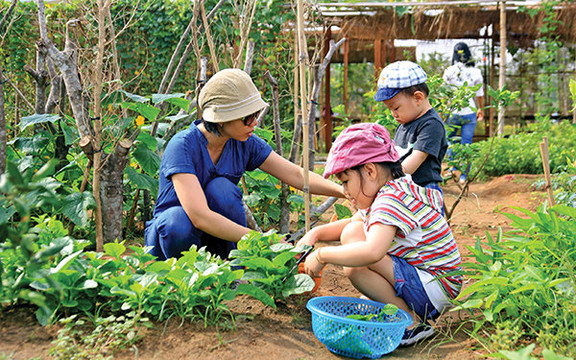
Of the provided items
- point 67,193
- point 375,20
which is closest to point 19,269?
point 67,193

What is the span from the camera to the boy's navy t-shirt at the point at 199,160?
249cm

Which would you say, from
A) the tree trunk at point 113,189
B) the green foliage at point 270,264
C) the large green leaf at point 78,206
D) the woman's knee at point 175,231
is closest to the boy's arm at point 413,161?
the green foliage at point 270,264

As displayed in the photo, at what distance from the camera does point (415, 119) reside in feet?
9.92

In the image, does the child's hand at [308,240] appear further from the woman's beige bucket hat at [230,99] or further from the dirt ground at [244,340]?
the woman's beige bucket hat at [230,99]

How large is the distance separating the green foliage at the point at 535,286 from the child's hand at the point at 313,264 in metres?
0.55

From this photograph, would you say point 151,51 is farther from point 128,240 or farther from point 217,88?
point 217,88

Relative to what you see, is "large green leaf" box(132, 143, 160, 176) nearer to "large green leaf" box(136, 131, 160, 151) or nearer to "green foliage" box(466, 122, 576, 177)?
"large green leaf" box(136, 131, 160, 151)

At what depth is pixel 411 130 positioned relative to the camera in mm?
3002

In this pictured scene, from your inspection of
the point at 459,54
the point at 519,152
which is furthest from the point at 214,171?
the point at 519,152

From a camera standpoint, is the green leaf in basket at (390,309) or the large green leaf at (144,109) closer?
the green leaf in basket at (390,309)

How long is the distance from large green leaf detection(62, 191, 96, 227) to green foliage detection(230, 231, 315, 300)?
119 centimetres

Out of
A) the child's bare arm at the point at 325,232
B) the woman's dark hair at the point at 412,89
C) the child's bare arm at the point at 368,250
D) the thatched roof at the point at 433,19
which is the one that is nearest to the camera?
the child's bare arm at the point at 368,250

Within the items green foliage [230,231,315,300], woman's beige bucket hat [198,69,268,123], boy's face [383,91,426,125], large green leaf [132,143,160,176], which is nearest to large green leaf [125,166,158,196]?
large green leaf [132,143,160,176]

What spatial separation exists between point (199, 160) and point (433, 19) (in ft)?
25.3
